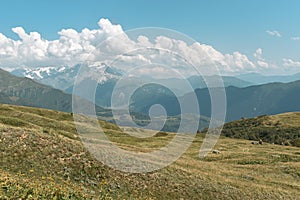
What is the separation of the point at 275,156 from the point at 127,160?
1751 inches

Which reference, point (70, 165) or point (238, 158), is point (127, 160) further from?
point (238, 158)

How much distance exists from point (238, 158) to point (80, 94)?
48622mm

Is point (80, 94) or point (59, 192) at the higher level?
point (80, 94)

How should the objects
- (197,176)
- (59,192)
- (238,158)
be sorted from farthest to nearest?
(238,158) → (197,176) → (59,192)

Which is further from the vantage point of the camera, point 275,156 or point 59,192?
point 275,156

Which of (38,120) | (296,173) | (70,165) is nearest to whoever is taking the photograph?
(70,165)

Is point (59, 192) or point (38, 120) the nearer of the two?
point (59, 192)

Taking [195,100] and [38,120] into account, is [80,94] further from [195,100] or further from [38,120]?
[38,120]

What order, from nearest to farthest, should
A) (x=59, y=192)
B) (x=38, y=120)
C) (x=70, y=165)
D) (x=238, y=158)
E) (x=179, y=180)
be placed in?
(x=59, y=192) < (x=70, y=165) < (x=179, y=180) < (x=238, y=158) < (x=38, y=120)

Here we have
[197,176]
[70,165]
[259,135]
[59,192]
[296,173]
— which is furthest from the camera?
[259,135]

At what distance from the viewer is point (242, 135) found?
195 meters

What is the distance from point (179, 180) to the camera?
107ft

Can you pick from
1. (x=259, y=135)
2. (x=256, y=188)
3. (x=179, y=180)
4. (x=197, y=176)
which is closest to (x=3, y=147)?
(x=179, y=180)

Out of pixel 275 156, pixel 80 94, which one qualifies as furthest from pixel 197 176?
pixel 275 156
